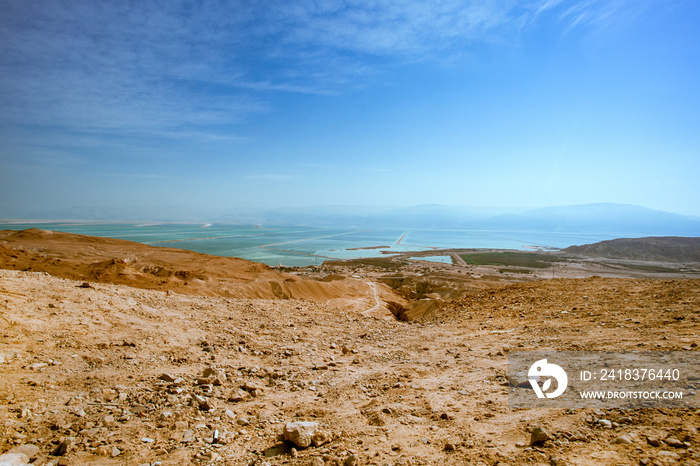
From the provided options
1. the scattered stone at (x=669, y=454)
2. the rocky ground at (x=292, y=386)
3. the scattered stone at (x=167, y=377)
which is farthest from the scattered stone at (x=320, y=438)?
the scattered stone at (x=669, y=454)

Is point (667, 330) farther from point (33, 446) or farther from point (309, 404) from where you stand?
point (33, 446)

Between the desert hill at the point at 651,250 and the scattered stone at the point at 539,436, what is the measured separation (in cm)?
9440

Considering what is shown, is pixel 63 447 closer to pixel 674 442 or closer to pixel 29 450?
pixel 29 450

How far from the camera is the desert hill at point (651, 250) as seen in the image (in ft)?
236

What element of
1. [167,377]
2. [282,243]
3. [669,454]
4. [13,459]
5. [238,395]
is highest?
[669,454]

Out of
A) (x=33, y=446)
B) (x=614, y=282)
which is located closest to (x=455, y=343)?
(x=33, y=446)

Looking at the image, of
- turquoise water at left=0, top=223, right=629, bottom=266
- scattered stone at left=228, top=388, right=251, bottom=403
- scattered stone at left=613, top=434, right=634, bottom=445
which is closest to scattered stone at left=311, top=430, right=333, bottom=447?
scattered stone at left=228, top=388, right=251, bottom=403

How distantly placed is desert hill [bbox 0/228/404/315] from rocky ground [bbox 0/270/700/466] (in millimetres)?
6141

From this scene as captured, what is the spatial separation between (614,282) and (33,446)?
1784 cm

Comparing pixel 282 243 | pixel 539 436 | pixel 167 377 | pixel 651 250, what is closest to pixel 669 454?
pixel 539 436

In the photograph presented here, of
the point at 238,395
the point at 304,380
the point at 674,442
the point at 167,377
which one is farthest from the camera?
the point at 304,380

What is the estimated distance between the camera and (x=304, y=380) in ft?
19.8

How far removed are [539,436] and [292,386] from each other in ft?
12.6

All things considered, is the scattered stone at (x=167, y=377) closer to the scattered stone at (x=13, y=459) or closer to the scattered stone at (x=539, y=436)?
the scattered stone at (x=13, y=459)
